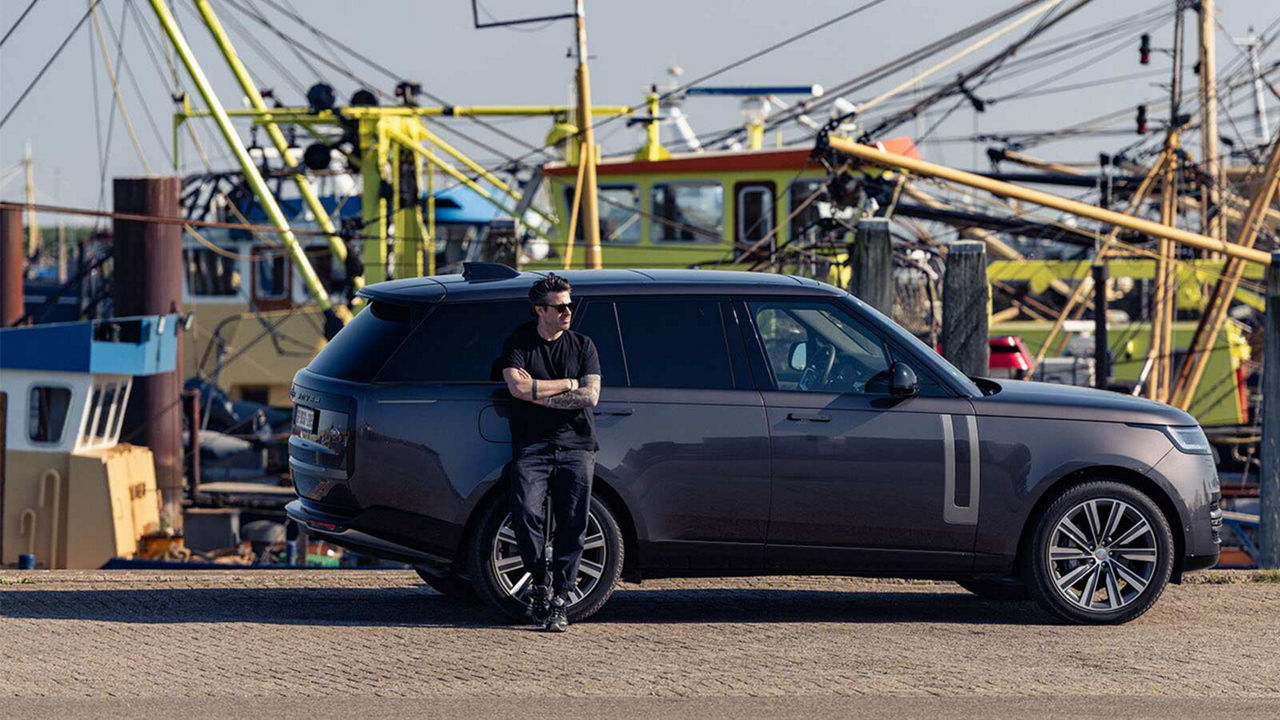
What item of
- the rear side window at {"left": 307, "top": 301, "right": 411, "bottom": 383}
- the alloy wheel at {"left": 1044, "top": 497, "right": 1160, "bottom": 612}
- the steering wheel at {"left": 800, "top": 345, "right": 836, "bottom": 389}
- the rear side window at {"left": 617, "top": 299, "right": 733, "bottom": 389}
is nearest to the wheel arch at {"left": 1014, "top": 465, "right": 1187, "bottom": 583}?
the alloy wheel at {"left": 1044, "top": 497, "right": 1160, "bottom": 612}

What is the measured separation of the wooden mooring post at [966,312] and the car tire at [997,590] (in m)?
2.66

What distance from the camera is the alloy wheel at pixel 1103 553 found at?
9531mm

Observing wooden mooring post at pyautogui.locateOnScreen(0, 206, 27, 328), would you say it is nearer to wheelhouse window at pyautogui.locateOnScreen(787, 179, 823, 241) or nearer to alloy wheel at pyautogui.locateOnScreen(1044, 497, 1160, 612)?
wheelhouse window at pyautogui.locateOnScreen(787, 179, 823, 241)

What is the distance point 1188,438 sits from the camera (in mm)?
9727

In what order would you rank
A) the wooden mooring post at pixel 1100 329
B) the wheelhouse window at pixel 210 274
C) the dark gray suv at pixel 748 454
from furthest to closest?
the wheelhouse window at pixel 210 274
the wooden mooring post at pixel 1100 329
the dark gray suv at pixel 748 454

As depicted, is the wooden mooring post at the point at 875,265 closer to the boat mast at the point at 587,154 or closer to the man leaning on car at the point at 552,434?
the man leaning on car at the point at 552,434

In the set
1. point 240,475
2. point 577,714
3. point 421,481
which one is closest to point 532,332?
point 421,481

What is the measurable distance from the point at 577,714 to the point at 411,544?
2.13 metres

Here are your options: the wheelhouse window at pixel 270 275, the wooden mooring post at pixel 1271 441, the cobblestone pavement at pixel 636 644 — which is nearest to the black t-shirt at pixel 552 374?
the cobblestone pavement at pixel 636 644

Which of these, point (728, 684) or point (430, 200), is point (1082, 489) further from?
point (430, 200)

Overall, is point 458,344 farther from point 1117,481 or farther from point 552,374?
point 1117,481

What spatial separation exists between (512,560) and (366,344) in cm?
129

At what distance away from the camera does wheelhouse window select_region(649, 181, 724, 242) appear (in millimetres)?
26672

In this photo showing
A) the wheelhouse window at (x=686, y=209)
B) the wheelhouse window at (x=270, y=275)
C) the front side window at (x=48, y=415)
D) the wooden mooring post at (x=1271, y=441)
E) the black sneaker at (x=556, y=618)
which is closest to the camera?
the black sneaker at (x=556, y=618)
